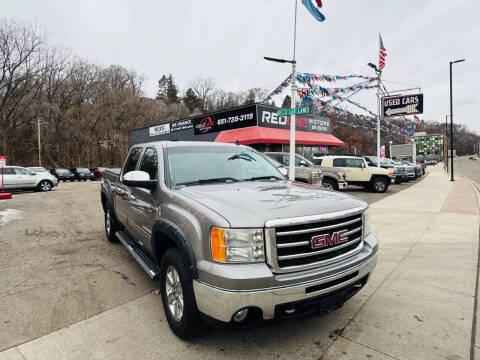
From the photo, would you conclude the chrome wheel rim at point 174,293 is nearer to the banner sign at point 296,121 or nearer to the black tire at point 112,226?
the black tire at point 112,226

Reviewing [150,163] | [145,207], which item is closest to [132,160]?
[150,163]

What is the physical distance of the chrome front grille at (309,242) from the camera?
7.11ft

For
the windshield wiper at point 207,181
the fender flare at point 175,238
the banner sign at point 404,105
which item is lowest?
the fender flare at point 175,238

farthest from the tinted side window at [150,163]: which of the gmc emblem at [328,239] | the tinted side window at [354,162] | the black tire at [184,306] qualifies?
the tinted side window at [354,162]

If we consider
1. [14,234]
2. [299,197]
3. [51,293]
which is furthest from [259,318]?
[14,234]

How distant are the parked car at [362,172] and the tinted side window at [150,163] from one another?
11.8 meters

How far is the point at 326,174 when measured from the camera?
1347cm

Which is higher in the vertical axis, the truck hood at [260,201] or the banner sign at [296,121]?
the banner sign at [296,121]

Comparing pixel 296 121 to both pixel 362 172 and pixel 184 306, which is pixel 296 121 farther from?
pixel 184 306

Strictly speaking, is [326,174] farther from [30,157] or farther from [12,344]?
[30,157]

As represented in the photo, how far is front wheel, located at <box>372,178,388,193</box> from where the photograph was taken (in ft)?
48.0

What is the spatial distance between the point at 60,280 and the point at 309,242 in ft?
11.3

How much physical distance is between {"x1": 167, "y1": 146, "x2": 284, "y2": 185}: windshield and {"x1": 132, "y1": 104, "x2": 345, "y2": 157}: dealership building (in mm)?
15592

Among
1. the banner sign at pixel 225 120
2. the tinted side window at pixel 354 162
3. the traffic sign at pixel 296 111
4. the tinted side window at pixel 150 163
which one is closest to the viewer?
the tinted side window at pixel 150 163
